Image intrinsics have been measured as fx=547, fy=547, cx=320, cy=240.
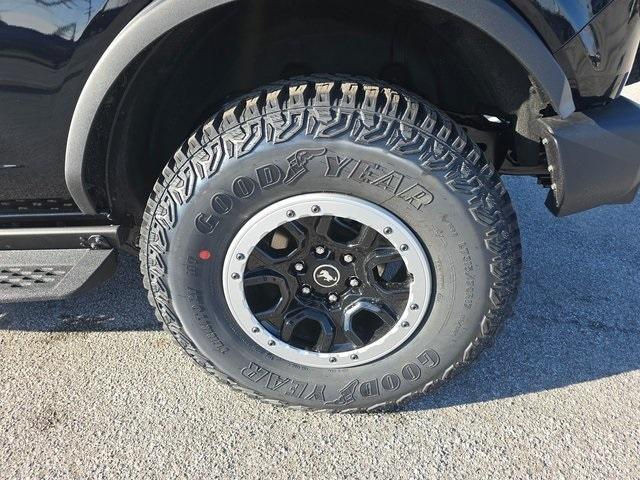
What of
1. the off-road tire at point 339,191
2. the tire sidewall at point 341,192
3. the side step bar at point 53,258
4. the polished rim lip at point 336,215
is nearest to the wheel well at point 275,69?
the side step bar at point 53,258

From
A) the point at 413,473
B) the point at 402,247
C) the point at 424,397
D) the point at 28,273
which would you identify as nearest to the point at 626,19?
the point at 402,247

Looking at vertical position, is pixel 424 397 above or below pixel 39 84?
below

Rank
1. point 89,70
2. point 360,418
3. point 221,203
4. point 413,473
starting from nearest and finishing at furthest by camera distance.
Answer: point 89,70 < point 221,203 < point 413,473 < point 360,418

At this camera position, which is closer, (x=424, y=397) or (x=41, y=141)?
(x=41, y=141)

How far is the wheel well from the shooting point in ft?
5.91

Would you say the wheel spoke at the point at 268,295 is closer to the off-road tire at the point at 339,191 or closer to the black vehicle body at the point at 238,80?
the off-road tire at the point at 339,191

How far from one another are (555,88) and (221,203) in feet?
3.49

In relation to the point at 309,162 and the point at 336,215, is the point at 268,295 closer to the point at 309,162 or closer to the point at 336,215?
the point at 336,215

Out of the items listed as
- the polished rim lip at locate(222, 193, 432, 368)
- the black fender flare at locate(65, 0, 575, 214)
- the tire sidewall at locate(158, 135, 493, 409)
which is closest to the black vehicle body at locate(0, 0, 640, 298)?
the black fender flare at locate(65, 0, 575, 214)

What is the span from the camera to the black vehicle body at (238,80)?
1.56 metres

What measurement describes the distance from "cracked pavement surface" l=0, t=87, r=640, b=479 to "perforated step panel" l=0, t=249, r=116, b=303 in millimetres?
493

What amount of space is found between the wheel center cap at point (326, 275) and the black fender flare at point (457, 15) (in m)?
0.87

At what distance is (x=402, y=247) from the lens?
1.78 m

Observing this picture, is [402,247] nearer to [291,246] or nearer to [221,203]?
[291,246]
